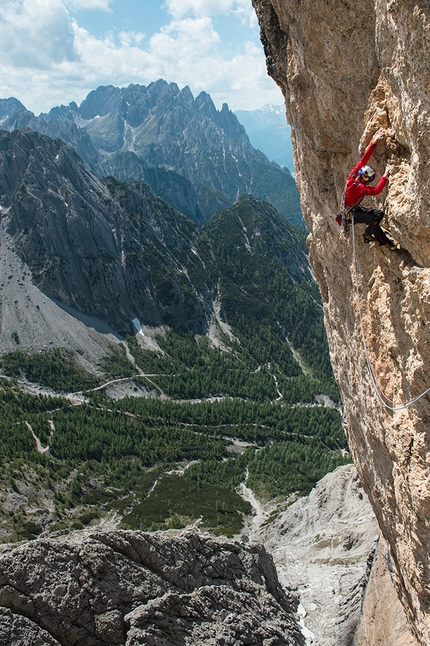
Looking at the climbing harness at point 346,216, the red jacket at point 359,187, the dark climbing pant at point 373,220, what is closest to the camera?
the red jacket at point 359,187

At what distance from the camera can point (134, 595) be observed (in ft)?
75.2

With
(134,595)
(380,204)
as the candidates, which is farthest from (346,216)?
(134,595)

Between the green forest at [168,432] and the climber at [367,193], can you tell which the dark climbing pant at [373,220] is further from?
the green forest at [168,432]

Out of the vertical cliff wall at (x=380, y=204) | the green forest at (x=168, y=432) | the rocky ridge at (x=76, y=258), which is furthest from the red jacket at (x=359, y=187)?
the rocky ridge at (x=76, y=258)

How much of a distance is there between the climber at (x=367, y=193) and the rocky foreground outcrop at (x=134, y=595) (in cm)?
2182

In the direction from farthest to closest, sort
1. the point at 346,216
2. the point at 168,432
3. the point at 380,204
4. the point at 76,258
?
the point at 76,258
the point at 168,432
the point at 346,216
the point at 380,204

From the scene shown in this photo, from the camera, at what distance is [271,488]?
283 feet

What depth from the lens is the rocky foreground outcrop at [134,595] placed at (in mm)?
20391

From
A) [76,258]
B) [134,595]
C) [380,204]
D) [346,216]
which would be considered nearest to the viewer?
[380,204]

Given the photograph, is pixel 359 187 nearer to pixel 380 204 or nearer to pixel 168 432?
pixel 380 204

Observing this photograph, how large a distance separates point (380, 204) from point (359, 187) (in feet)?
2.79

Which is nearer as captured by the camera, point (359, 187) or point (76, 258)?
point (359, 187)

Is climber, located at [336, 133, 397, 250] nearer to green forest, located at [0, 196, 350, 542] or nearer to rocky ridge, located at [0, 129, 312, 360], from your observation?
green forest, located at [0, 196, 350, 542]

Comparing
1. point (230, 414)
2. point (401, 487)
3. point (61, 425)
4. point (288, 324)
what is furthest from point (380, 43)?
point (288, 324)
